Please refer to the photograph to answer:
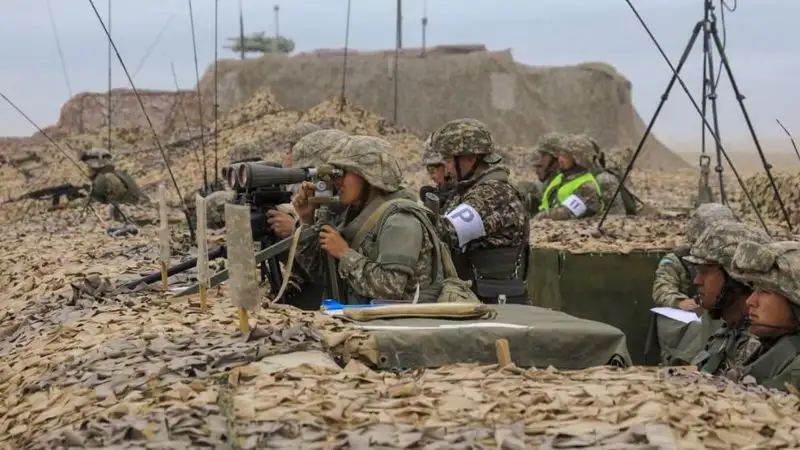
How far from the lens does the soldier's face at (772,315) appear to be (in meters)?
5.07

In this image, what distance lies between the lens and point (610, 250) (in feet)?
29.5

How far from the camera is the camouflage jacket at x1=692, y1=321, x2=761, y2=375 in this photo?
5.58 metres

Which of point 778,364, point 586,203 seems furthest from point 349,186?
point 586,203

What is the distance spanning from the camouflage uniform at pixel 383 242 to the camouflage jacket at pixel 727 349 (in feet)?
4.41

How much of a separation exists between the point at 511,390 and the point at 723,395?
0.66m

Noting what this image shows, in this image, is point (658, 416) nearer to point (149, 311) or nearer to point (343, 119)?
point (149, 311)

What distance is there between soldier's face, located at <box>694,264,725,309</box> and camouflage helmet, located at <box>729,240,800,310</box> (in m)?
0.75

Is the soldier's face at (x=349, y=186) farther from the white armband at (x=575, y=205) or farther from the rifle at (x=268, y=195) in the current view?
the white armband at (x=575, y=205)

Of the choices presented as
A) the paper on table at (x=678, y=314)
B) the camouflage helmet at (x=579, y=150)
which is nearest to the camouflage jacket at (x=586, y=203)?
the camouflage helmet at (x=579, y=150)

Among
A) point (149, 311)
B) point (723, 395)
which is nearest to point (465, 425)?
point (723, 395)

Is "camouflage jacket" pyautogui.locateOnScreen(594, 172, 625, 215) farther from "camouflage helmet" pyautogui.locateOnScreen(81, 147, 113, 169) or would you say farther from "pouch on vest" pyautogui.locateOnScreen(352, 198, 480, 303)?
"camouflage helmet" pyautogui.locateOnScreen(81, 147, 113, 169)

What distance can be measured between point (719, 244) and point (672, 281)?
182 centimetres

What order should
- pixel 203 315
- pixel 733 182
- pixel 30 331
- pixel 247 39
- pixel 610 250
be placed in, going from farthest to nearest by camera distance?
1. pixel 247 39
2. pixel 733 182
3. pixel 610 250
4. pixel 30 331
5. pixel 203 315

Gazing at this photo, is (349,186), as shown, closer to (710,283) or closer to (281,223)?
(281,223)
